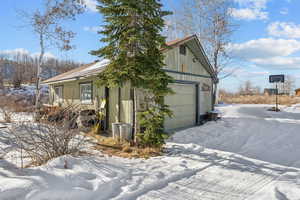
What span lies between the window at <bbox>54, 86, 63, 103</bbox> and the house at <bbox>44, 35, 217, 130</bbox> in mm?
2123

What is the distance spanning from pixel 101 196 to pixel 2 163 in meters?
2.74

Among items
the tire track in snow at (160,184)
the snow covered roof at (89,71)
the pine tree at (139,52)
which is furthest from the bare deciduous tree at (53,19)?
the tire track in snow at (160,184)

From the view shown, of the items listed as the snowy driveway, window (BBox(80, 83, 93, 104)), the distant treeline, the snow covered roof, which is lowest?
the snowy driveway

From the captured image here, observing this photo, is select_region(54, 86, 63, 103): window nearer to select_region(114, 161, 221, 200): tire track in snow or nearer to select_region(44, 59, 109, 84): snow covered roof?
select_region(44, 59, 109, 84): snow covered roof

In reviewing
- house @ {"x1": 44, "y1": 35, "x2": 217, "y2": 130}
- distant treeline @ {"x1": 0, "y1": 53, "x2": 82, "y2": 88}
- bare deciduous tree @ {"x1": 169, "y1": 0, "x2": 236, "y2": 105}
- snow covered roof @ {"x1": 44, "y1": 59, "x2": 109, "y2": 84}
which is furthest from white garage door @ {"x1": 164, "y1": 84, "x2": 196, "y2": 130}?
distant treeline @ {"x1": 0, "y1": 53, "x2": 82, "y2": 88}

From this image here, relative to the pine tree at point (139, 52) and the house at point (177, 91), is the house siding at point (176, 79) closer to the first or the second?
the house at point (177, 91)

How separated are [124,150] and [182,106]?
4.44 metres

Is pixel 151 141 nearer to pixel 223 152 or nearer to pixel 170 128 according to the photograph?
pixel 223 152

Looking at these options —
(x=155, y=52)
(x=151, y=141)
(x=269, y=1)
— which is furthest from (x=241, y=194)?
(x=269, y=1)

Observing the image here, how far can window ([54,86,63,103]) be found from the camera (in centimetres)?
1254

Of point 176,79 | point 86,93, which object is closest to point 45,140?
point 176,79

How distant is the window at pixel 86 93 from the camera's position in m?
9.02

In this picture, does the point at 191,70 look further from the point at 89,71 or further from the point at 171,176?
the point at 171,176

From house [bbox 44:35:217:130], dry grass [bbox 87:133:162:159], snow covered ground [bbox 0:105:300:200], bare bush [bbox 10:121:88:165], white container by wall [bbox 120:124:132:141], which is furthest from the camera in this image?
house [bbox 44:35:217:130]
